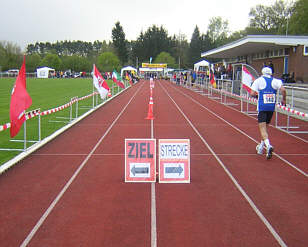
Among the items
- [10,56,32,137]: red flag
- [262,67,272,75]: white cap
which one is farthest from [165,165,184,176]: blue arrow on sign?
[262,67,272,75]: white cap

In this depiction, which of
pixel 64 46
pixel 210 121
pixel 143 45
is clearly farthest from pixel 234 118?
pixel 64 46

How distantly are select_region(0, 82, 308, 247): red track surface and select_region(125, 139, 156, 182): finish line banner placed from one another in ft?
0.62

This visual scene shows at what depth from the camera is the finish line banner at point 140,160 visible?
6680mm

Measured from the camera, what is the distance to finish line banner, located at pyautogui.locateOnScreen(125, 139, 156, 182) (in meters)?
6.68

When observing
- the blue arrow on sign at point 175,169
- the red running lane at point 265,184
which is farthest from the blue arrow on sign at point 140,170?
the red running lane at point 265,184

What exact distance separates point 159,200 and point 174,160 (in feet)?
3.18

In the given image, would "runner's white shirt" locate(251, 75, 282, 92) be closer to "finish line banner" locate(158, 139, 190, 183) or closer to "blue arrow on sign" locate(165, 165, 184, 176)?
"finish line banner" locate(158, 139, 190, 183)

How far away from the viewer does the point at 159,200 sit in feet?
19.4

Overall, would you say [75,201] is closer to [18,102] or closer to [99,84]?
[18,102]

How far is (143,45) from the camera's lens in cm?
12488

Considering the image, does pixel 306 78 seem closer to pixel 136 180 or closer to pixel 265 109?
pixel 265 109

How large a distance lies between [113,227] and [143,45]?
404 feet

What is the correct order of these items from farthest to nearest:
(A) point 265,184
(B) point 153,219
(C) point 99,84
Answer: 1. (C) point 99,84
2. (A) point 265,184
3. (B) point 153,219

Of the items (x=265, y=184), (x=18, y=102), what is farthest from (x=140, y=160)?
(x=18, y=102)
